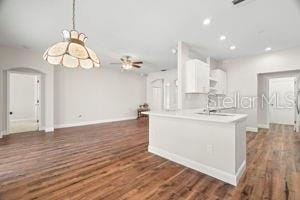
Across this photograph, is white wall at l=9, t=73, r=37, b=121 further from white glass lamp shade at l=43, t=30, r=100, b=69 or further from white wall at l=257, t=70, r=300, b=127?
white wall at l=257, t=70, r=300, b=127

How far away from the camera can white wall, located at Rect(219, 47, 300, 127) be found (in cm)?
533

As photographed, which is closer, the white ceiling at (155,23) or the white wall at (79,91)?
the white ceiling at (155,23)

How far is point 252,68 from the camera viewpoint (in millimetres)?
6004

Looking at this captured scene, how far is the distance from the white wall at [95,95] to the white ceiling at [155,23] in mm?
2225

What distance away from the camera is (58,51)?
6.56 feet

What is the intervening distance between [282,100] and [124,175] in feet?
27.7

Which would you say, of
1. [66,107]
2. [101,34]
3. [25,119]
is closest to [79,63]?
[101,34]

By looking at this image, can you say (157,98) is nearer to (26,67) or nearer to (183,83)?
(183,83)

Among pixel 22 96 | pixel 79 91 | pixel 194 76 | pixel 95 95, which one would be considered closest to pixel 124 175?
pixel 194 76

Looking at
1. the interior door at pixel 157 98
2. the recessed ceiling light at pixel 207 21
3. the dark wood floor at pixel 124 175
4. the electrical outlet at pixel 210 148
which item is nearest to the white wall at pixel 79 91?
the interior door at pixel 157 98

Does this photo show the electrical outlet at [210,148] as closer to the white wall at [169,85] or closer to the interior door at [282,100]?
the white wall at [169,85]

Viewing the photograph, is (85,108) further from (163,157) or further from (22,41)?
(163,157)

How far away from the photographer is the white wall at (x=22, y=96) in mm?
7945

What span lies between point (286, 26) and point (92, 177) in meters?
4.94
